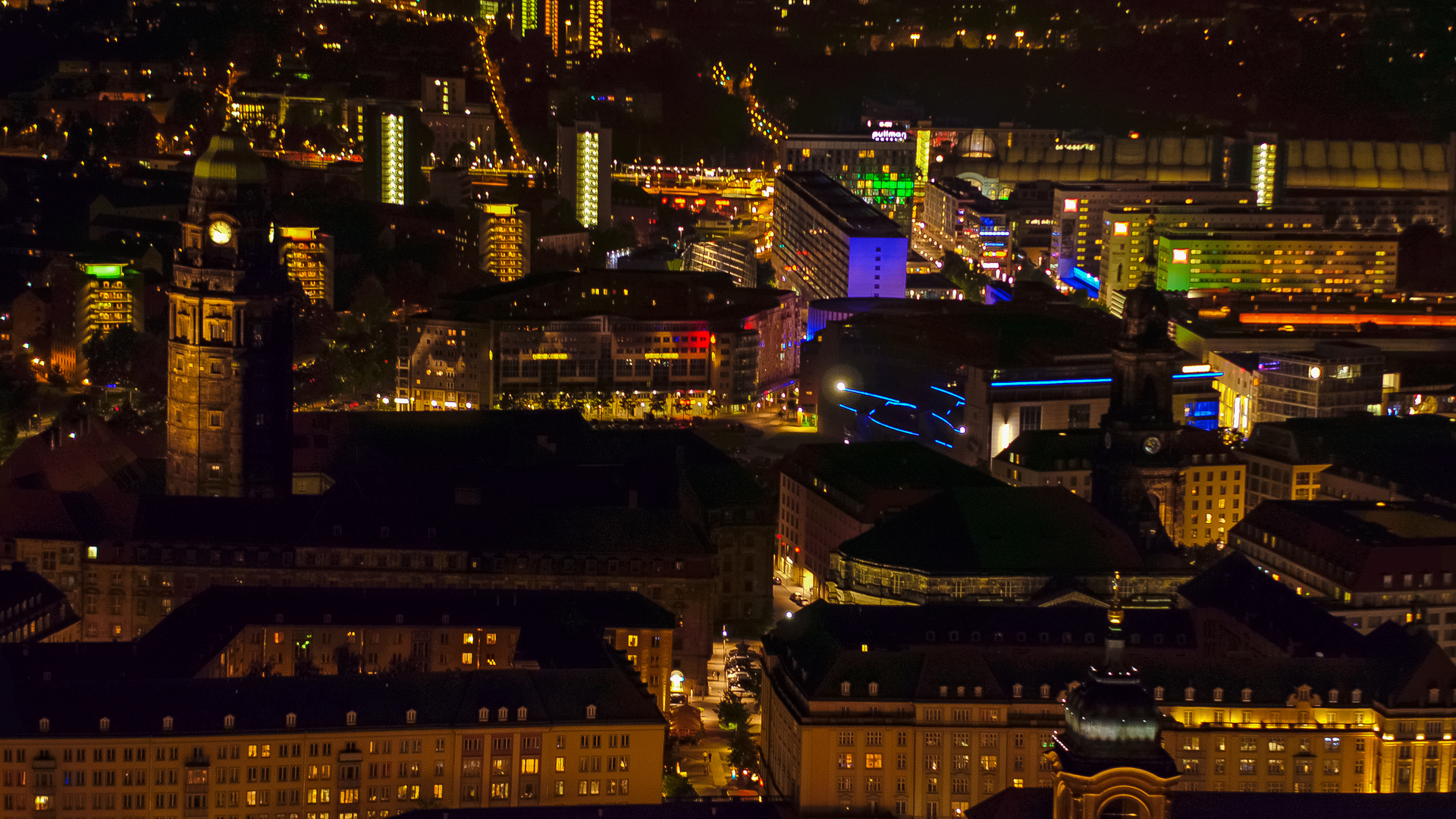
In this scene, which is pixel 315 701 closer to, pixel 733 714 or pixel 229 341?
pixel 733 714

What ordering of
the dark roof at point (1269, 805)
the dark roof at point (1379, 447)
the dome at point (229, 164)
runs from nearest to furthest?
1. the dark roof at point (1269, 805)
2. the dome at point (229, 164)
3. the dark roof at point (1379, 447)

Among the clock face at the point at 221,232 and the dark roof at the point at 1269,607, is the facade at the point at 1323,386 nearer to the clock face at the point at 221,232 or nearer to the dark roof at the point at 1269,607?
the dark roof at the point at 1269,607

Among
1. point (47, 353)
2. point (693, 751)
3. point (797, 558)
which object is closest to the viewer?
point (693, 751)

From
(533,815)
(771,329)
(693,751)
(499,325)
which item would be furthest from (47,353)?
(533,815)

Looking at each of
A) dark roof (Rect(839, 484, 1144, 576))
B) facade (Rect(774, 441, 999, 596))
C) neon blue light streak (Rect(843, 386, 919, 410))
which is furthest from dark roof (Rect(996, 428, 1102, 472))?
dark roof (Rect(839, 484, 1144, 576))

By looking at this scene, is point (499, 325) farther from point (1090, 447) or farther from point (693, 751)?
point (693, 751)

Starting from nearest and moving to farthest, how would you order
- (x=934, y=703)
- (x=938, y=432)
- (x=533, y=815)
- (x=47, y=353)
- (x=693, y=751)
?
(x=533, y=815) → (x=934, y=703) → (x=693, y=751) → (x=938, y=432) → (x=47, y=353)

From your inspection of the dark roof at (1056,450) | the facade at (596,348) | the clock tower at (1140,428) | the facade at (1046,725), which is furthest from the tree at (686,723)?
the facade at (596,348)
